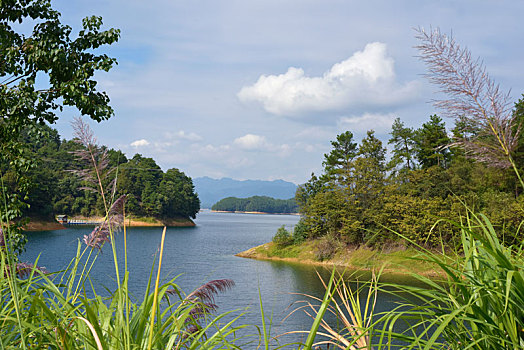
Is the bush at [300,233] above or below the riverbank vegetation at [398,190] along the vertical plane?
below

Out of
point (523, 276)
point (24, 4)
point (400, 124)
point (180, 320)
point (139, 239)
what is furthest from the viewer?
point (139, 239)

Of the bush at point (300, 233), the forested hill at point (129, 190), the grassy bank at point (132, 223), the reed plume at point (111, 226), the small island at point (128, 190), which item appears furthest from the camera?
the forested hill at point (129, 190)

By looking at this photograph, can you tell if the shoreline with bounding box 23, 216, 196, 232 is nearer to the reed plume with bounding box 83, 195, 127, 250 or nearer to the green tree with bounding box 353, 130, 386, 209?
the green tree with bounding box 353, 130, 386, 209

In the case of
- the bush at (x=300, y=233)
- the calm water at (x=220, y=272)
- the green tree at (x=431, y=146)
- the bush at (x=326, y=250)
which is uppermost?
the green tree at (x=431, y=146)

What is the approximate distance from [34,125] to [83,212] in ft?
207

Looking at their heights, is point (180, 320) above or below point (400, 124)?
below

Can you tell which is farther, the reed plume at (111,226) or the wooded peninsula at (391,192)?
the wooded peninsula at (391,192)

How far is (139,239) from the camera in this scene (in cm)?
4731

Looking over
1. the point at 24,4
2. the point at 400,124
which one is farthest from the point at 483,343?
the point at 400,124

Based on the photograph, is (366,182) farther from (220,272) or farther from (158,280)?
(158,280)

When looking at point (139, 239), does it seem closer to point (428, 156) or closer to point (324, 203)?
point (324, 203)

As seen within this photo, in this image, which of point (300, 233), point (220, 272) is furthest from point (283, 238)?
point (220, 272)

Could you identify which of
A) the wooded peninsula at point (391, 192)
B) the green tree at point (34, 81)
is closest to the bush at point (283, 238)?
the wooded peninsula at point (391, 192)

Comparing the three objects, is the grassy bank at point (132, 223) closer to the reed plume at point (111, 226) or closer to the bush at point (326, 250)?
the bush at point (326, 250)
